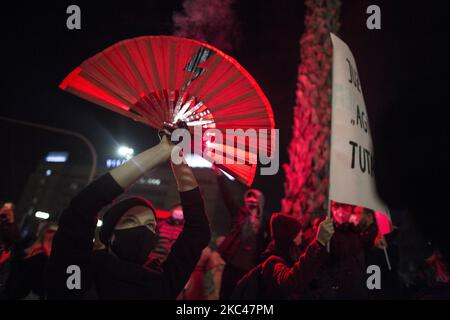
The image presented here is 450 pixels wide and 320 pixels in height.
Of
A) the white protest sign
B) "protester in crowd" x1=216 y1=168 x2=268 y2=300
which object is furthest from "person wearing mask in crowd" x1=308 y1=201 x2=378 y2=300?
"protester in crowd" x1=216 y1=168 x2=268 y2=300

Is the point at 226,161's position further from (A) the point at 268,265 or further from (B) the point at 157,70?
(A) the point at 268,265

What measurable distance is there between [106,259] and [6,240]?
2653 mm

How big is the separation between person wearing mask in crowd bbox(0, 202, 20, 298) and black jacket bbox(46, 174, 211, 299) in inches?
72.7

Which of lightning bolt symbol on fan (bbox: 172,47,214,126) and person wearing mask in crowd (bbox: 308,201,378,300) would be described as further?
person wearing mask in crowd (bbox: 308,201,378,300)

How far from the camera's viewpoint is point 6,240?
383 centimetres

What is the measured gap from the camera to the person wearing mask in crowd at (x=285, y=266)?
9.47 ft

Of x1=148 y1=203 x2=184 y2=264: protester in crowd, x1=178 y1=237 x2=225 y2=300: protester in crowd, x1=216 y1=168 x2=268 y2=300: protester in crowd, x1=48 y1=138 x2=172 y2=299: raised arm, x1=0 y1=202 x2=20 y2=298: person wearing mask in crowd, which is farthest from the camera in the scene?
x1=178 y1=237 x2=225 y2=300: protester in crowd

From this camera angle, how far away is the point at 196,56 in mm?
2152

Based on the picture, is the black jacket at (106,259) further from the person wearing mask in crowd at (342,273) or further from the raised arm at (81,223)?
the person wearing mask in crowd at (342,273)

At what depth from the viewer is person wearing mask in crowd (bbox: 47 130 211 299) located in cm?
167

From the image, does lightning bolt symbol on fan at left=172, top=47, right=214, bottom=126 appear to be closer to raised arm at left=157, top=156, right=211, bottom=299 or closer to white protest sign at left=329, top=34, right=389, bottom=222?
raised arm at left=157, top=156, right=211, bottom=299

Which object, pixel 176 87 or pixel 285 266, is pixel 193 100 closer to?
pixel 176 87

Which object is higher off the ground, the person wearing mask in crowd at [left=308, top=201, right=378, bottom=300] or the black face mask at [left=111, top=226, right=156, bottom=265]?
the black face mask at [left=111, top=226, right=156, bottom=265]
